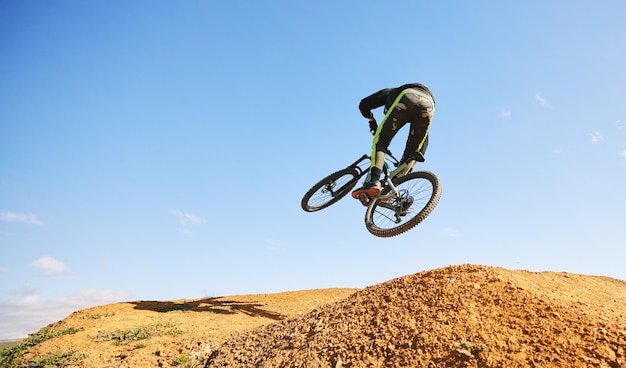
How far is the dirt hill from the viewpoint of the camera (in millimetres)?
4727

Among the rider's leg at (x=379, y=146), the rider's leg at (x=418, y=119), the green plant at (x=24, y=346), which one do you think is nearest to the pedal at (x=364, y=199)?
the rider's leg at (x=379, y=146)

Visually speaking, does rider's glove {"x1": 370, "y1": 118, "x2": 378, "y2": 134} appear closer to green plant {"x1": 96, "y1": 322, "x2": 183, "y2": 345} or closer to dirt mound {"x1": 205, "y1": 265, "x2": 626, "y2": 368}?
dirt mound {"x1": 205, "y1": 265, "x2": 626, "y2": 368}

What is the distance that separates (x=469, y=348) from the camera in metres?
4.80

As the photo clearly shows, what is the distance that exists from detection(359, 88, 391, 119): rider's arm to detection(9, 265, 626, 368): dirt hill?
3710mm

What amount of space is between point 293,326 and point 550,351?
3.99m

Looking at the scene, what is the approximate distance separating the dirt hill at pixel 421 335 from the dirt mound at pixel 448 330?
1 cm

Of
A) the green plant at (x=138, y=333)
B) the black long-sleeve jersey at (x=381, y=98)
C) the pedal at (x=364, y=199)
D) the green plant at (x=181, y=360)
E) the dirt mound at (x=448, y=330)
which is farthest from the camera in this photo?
the green plant at (x=138, y=333)

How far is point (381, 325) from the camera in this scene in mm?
5734

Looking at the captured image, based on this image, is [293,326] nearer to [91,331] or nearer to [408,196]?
[408,196]

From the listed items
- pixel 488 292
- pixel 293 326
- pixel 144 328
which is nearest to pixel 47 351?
pixel 144 328

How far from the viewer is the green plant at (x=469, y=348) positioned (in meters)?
4.73

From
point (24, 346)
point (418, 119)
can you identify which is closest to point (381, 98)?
point (418, 119)

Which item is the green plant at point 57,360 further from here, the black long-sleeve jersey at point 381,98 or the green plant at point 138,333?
the black long-sleeve jersey at point 381,98

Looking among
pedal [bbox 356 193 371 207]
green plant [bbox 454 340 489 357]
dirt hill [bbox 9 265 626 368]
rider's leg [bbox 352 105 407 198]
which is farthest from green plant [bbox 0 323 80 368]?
green plant [bbox 454 340 489 357]
